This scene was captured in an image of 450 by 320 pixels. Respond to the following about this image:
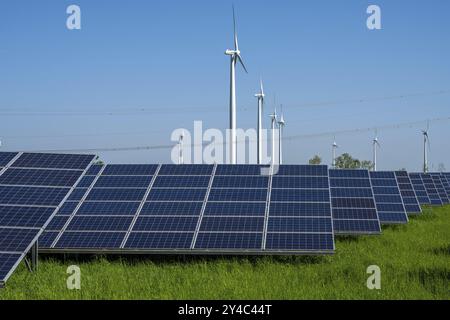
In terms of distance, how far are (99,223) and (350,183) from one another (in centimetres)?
1225

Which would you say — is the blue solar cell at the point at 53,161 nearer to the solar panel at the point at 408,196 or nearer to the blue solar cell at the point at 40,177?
the blue solar cell at the point at 40,177

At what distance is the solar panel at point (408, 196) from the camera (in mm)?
32862

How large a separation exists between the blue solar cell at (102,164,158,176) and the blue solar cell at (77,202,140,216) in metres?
1.96

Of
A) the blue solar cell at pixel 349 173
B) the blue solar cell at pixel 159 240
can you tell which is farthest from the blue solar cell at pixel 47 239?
the blue solar cell at pixel 349 173

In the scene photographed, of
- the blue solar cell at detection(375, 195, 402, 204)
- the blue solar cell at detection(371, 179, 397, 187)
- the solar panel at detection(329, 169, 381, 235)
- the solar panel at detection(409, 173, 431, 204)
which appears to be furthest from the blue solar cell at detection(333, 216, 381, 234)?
the solar panel at detection(409, 173, 431, 204)

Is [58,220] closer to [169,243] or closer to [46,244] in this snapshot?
[46,244]

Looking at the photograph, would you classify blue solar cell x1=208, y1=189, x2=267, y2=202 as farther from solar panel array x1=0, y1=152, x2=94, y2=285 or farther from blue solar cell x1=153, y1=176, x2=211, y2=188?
solar panel array x1=0, y1=152, x2=94, y2=285

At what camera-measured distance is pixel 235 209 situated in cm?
1675

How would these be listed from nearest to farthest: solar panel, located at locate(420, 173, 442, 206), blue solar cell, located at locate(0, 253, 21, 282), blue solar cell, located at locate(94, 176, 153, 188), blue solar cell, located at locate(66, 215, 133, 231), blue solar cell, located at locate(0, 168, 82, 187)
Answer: blue solar cell, located at locate(0, 253, 21, 282) → blue solar cell, located at locate(0, 168, 82, 187) → blue solar cell, located at locate(66, 215, 133, 231) → blue solar cell, located at locate(94, 176, 153, 188) → solar panel, located at locate(420, 173, 442, 206)

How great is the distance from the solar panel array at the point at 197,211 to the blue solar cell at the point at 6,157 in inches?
79.6

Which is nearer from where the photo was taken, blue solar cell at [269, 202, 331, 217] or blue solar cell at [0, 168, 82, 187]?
blue solar cell at [0, 168, 82, 187]

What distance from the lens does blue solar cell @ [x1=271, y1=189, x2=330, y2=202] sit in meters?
17.5
